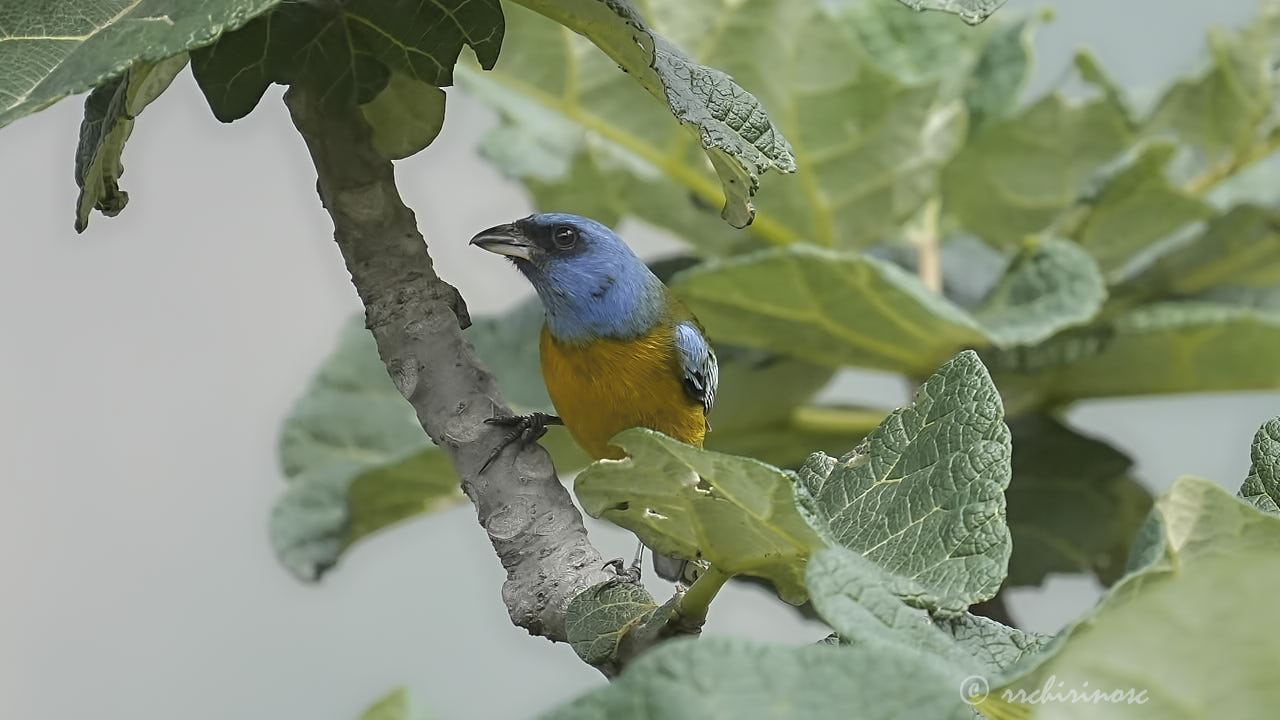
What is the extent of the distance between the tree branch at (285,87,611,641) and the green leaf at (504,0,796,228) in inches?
4.9

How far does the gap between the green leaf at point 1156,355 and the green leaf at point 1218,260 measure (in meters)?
0.05

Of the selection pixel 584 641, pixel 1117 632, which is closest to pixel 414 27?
pixel 584 641

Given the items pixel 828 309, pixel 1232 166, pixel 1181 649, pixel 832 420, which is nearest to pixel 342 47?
pixel 1181 649

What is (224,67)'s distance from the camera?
1.95 ft

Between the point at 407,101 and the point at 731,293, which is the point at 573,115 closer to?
the point at 731,293

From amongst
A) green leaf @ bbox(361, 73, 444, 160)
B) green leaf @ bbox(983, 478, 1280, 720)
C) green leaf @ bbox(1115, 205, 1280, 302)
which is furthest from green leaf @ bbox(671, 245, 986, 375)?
green leaf @ bbox(983, 478, 1280, 720)

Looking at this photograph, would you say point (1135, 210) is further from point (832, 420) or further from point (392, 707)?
point (392, 707)

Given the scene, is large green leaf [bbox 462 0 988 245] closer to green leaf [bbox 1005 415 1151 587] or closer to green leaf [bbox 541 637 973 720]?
green leaf [bbox 1005 415 1151 587]

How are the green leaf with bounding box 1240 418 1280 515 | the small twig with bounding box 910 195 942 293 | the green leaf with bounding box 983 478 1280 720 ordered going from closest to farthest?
the green leaf with bounding box 983 478 1280 720 < the green leaf with bounding box 1240 418 1280 515 < the small twig with bounding box 910 195 942 293

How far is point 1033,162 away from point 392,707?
3.70ft

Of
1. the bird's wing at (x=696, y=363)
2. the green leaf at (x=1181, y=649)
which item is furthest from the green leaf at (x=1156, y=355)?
the green leaf at (x=1181, y=649)

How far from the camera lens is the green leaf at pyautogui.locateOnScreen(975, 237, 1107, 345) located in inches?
46.0

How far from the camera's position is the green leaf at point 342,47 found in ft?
1.95

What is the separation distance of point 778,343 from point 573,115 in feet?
1.04
